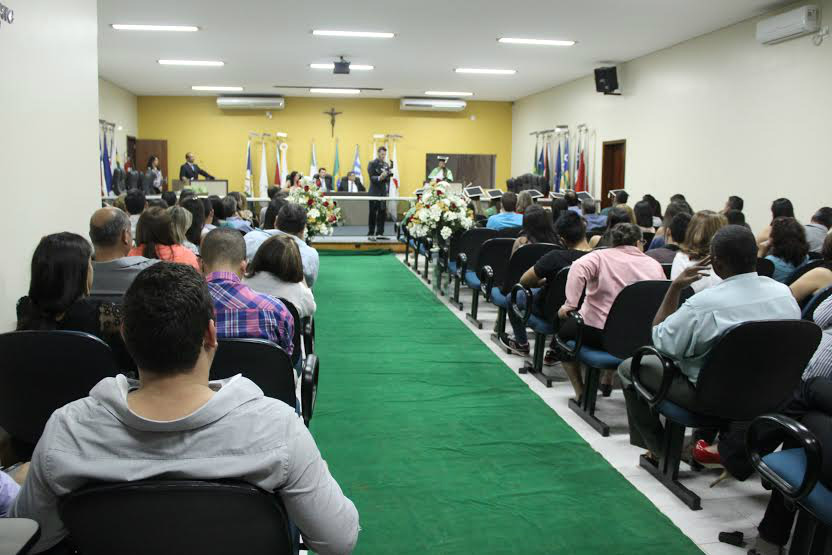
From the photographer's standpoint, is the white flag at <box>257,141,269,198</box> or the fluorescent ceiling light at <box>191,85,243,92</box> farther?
the white flag at <box>257,141,269,198</box>

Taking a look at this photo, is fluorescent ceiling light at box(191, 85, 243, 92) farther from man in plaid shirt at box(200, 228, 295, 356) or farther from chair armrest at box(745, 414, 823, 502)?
chair armrest at box(745, 414, 823, 502)

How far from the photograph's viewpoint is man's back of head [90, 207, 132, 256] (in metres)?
3.46

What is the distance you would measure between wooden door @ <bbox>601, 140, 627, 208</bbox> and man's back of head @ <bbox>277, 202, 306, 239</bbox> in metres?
8.61

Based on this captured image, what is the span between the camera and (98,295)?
330 centimetres

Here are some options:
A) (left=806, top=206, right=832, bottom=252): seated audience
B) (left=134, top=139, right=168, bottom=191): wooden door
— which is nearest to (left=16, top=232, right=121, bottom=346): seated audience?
(left=806, top=206, right=832, bottom=252): seated audience

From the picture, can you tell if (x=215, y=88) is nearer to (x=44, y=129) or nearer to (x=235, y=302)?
(x=44, y=129)

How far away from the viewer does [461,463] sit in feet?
11.9

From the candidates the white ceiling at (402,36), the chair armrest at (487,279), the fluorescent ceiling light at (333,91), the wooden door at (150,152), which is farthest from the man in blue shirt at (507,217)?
the wooden door at (150,152)

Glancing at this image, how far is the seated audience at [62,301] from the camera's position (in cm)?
268

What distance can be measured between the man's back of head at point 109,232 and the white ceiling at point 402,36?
539 centimetres

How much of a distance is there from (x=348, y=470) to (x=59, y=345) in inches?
62.2

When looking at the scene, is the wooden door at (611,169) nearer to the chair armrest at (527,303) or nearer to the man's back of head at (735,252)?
the chair armrest at (527,303)

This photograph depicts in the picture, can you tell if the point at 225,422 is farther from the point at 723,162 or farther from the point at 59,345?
the point at 723,162

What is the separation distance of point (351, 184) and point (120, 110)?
551 centimetres
